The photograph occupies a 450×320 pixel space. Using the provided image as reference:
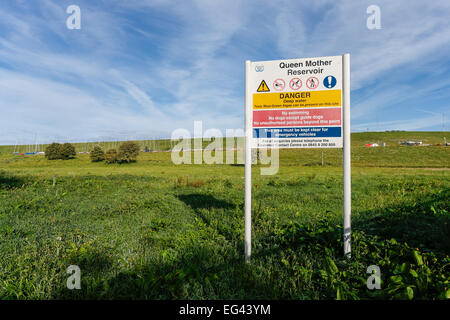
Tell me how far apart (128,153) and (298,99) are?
59119 mm

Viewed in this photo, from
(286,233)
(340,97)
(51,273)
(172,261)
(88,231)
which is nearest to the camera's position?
(51,273)

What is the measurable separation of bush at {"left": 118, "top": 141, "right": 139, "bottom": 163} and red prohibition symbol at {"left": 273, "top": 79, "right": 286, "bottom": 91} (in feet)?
191

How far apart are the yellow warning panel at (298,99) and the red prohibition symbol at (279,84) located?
0.09m

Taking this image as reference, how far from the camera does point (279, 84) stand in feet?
14.5

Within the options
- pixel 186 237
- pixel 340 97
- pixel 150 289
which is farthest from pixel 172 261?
pixel 340 97

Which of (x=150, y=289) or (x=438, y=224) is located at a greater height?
(x=438, y=224)

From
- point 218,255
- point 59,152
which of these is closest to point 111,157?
point 59,152

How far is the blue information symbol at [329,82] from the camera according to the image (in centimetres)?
429

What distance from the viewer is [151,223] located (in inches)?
256

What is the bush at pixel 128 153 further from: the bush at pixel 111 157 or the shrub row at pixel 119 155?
the bush at pixel 111 157

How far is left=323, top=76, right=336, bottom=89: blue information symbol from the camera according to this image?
4293 mm

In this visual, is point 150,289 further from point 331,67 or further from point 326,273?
point 331,67
